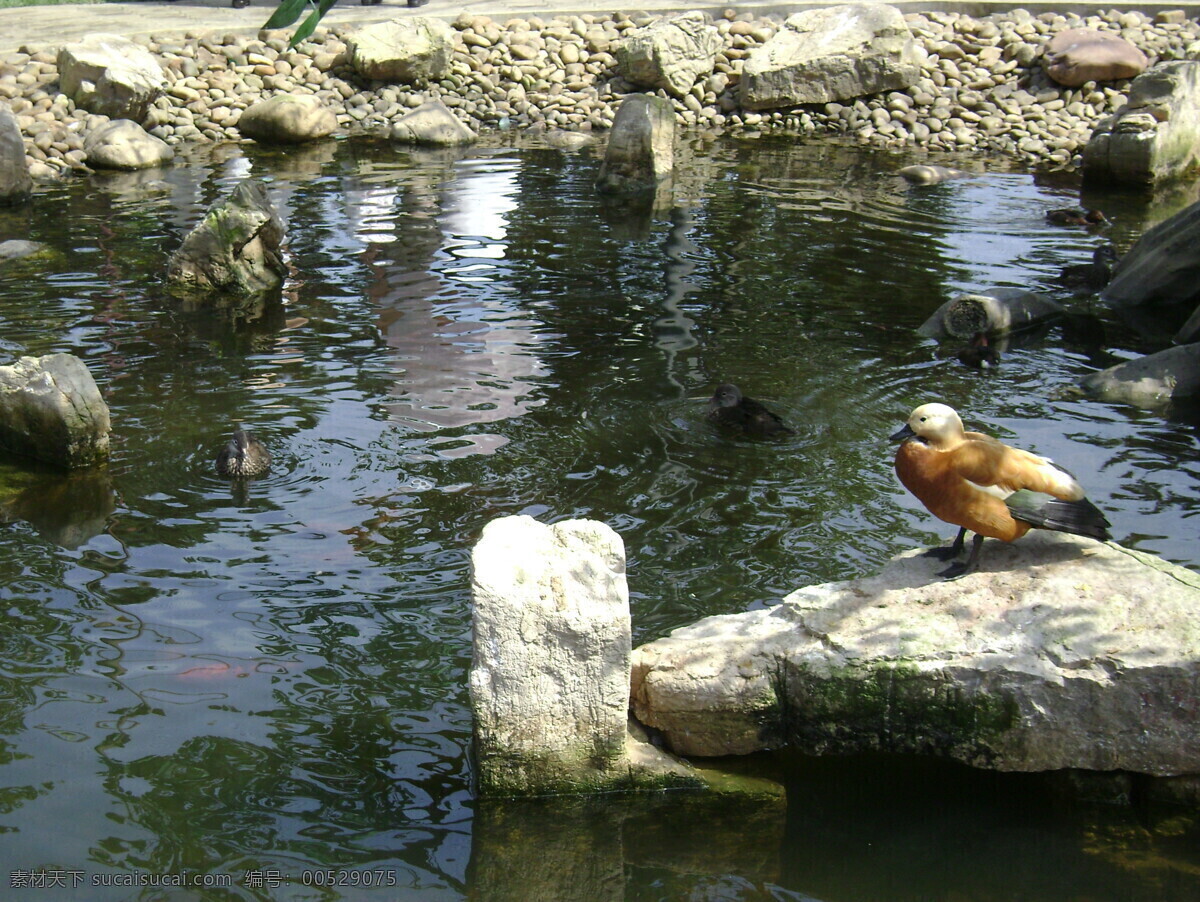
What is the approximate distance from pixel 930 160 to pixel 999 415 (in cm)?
1137

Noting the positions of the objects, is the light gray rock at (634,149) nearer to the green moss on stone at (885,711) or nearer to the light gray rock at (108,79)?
the light gray rock at (108,79)

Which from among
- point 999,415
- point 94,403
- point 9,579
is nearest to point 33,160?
point 94,403

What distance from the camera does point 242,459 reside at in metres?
7.80

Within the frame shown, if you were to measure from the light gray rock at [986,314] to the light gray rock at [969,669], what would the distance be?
5.74m

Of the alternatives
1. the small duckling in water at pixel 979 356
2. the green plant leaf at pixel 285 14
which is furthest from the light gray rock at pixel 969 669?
the small duckling in water at pixel 979 356

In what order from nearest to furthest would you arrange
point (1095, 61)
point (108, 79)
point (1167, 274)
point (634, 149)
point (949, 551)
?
point (949, 551) → point (1167, 274) → point (634, 149) → point (108, 79) → point (1095, 61)

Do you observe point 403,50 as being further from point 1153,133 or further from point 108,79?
point 1153,133

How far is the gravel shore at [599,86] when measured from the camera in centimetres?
2044

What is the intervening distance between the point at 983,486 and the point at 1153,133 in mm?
14061

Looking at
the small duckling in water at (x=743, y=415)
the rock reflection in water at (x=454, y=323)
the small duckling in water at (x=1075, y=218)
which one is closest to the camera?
the small duckling in water at (x=743, y=415)

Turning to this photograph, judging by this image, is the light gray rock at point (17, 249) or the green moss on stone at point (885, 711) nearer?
the green moss on stone at point (885, 711)

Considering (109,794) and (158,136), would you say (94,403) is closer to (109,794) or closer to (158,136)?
(109,794)

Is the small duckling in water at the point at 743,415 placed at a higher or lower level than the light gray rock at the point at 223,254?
lower

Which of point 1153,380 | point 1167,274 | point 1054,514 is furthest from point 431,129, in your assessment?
point 1054,514
